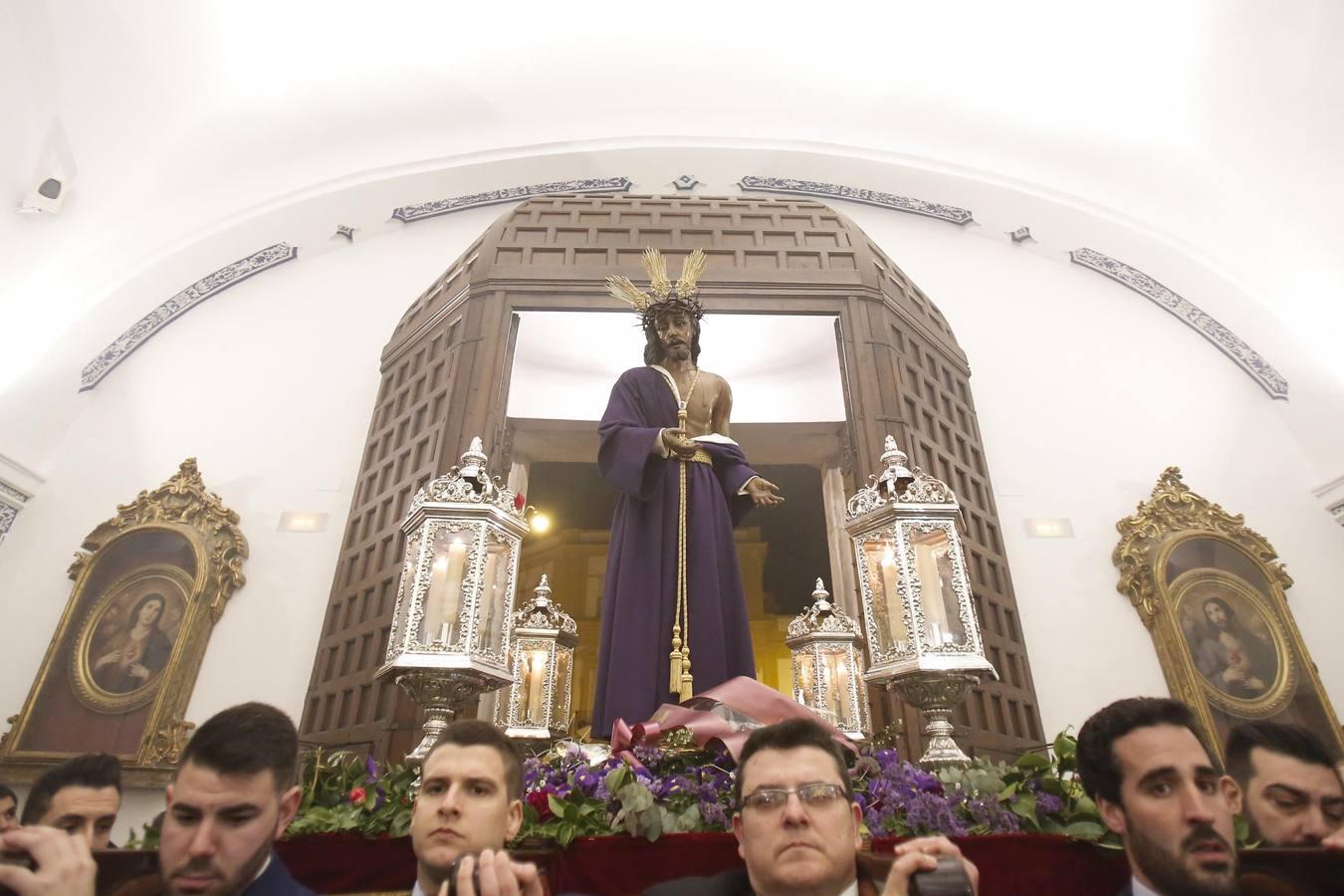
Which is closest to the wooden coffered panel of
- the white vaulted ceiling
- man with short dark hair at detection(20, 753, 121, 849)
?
the white vaulted ceiling

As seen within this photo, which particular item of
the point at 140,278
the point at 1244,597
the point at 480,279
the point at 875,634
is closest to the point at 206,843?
the point at 875,634

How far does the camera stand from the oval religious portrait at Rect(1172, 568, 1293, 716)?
5.39m

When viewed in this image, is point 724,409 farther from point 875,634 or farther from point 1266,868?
point 1266,868

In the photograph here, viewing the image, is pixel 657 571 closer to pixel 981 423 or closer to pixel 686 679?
pixel 686 679

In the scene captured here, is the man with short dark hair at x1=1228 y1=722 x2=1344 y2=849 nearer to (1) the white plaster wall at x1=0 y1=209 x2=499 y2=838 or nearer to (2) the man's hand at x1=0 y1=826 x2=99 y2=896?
(2) the man's hand at x1=0 y1=826 x2=99 y2=896

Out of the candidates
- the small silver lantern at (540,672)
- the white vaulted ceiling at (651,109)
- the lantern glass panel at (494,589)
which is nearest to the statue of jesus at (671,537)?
the lantern glass panel at (494,589)

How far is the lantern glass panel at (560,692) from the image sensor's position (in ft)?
15.8

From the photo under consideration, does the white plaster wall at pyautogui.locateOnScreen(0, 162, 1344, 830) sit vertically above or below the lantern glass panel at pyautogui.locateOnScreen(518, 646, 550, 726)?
above

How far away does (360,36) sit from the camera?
7.09 m

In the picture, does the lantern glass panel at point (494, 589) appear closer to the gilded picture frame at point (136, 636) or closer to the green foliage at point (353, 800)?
the green foliage at point (353, 800)

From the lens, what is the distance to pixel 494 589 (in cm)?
324

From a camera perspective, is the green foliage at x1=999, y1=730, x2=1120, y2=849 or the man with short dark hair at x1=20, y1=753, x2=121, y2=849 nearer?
the green foliage at x1=999, y1=730, x2=1120, y2=849

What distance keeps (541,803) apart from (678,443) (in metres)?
1.76

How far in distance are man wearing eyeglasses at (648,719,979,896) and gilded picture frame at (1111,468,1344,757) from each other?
15.7 feet
